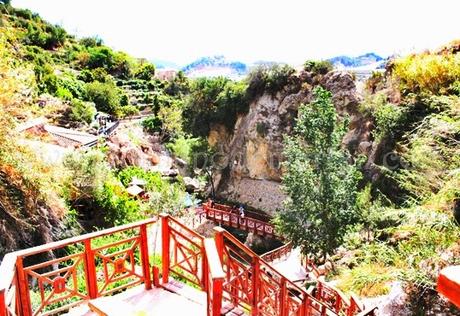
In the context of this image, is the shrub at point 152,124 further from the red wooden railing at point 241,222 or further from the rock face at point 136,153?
the red wooden railing at point 241,222

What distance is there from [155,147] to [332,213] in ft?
89.2

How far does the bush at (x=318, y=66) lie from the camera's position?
23.3m

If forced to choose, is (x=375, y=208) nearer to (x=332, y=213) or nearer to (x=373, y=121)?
(x=332, y=213)

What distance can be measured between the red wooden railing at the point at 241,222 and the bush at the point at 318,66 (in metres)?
9.50

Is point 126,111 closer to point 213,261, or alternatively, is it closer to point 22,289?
point 22,289

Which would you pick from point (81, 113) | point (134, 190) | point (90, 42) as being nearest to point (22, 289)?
point (134, 190)

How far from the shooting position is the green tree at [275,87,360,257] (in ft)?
42.2

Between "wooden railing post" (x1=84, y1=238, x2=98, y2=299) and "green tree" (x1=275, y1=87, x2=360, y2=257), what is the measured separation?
9119 millimetres

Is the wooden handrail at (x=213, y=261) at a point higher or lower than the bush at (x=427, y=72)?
lower

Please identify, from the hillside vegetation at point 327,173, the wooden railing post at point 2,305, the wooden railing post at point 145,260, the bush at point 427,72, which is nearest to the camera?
the wooden railing post at point 2,305

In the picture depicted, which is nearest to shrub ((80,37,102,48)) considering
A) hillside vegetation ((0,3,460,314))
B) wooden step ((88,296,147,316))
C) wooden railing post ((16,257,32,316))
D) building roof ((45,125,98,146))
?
hillside vegetation ((0,3,460,314))

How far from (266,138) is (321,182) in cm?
1273

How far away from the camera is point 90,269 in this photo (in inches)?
188

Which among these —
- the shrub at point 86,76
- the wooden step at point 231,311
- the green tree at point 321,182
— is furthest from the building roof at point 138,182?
the shrub at point 86,76
